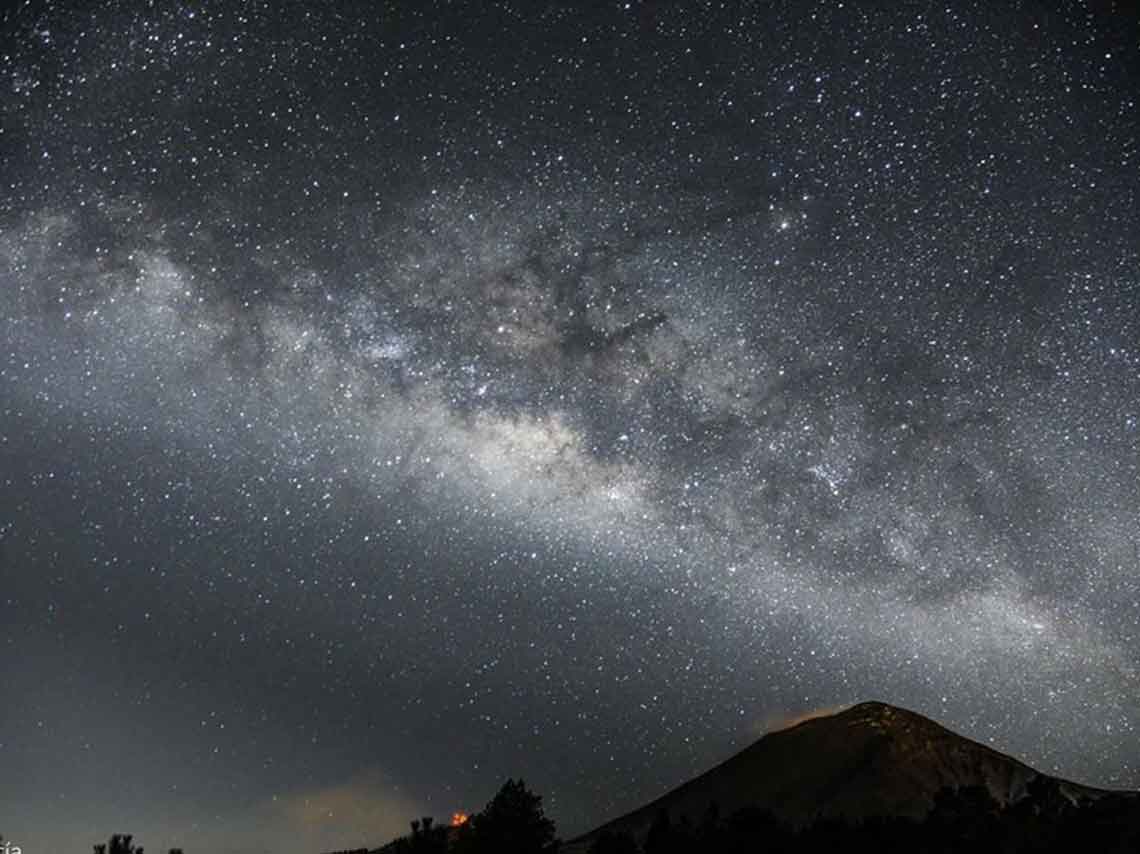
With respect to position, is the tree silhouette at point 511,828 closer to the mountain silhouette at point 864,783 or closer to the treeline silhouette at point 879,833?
the treeline silhouette at point 879,833

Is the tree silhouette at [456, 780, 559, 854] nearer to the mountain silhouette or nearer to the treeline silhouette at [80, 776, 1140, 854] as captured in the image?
the treeline silhouette at [80, 776, 1140, 854]

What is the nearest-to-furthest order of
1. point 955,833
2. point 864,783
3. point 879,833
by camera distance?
point 955,833
point 879,833
point 864,783

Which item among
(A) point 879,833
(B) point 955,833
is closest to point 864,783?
(A) point 879,833

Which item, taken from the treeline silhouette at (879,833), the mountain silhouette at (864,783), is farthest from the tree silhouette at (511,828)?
the mountain silhouette at (864,783)

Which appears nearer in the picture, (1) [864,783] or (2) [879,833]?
(2) [879,833]

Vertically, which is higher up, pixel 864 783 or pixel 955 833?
pixel 955 833

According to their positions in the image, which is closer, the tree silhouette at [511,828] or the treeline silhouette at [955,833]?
the treeline silhouette at [955,833]

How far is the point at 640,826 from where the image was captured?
16912 cm

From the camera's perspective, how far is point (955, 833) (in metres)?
38.9

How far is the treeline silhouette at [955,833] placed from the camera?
33.3 metres

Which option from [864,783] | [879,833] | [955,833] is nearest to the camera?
[955,833]

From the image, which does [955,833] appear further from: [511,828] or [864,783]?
[864,783]

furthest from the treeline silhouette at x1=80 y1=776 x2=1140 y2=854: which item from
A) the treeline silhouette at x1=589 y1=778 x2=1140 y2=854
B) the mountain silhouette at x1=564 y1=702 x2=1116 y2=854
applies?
the mountain silhouette at x1=564 y1=702 x2=1116 y2=854

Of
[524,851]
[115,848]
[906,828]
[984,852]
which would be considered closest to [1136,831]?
[984,852]
